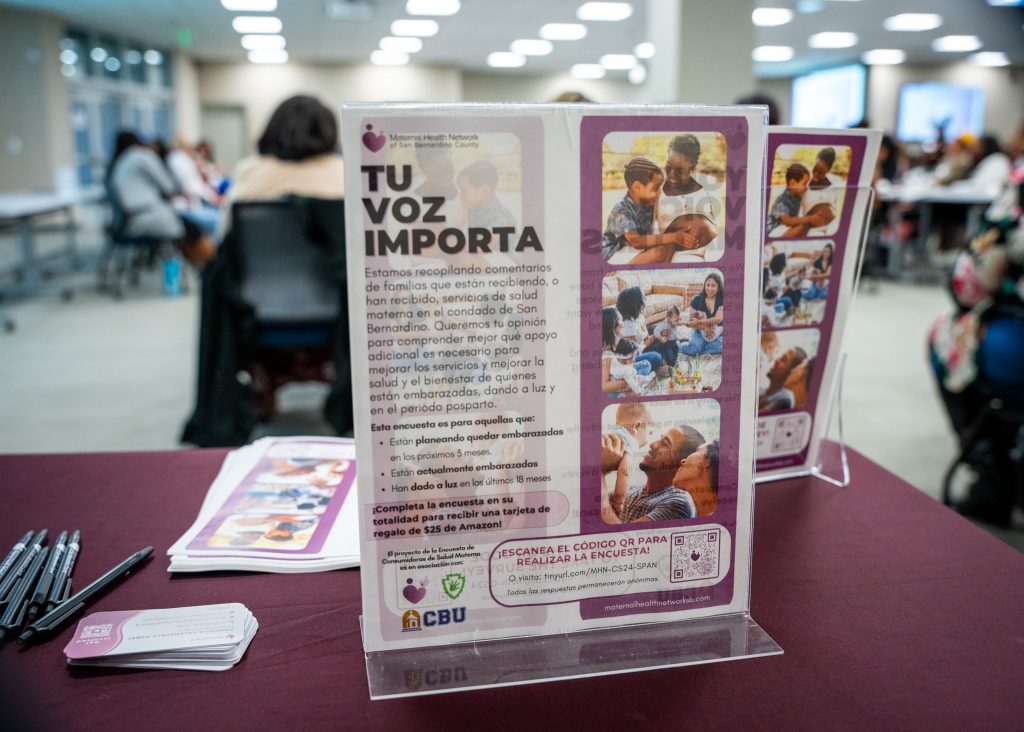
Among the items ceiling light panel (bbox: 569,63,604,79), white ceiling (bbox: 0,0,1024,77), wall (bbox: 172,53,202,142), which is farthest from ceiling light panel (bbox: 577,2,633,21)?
wall (bbox: 172,53,202,142)

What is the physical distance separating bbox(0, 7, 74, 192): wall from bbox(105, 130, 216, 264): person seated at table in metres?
5.62

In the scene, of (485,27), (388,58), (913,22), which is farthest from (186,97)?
(913,22)

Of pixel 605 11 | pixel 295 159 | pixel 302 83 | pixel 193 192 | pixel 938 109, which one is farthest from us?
pixel 302 83

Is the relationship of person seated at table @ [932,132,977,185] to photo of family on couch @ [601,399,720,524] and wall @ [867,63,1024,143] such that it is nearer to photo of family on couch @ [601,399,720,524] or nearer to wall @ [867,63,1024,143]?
photo of family on couch @ [601,399,720,524]

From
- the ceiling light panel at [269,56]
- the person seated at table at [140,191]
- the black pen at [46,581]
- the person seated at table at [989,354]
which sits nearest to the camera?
the black pen at [46,581]

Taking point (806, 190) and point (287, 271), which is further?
point (287, 271)

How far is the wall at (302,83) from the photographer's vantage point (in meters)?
15.4

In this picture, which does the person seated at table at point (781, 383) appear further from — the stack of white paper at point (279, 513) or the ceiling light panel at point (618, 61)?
the ceiling light panel at point (618, 61)

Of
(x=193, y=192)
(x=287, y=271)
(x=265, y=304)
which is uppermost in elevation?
(x=193, y=192)

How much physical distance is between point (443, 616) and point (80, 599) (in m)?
0.27

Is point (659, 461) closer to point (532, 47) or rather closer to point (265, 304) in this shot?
point (265, 304)

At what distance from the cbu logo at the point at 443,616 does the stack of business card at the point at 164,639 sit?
0.40ft

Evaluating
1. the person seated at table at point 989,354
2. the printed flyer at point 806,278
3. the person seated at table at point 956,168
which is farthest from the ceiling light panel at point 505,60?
the printed flyer at point 806,278

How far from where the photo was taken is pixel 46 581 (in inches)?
24.2
